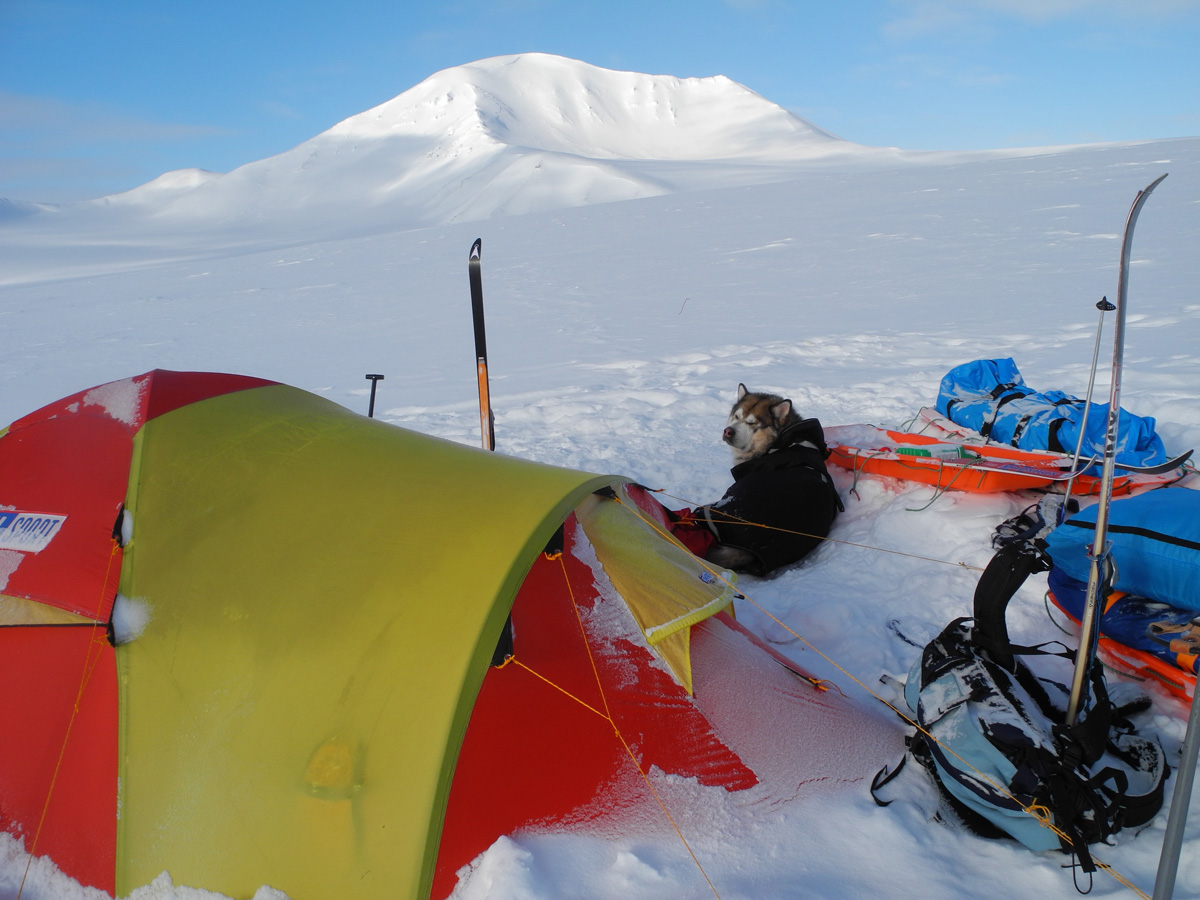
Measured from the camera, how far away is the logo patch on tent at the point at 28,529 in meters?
2.25

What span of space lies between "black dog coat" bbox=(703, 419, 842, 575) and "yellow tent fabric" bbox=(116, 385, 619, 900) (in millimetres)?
1798

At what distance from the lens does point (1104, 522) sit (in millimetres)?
1983

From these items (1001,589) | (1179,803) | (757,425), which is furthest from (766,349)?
(1179,803)

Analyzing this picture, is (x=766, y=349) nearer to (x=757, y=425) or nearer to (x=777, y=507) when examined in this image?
(x=757, y=425)

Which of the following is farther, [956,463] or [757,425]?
[757,425]

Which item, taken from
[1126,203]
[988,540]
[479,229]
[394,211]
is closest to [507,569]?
[988,540]

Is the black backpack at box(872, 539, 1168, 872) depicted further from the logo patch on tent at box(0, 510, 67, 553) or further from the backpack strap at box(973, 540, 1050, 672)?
the logo patch on tent at box(0, 510, 67, 553)

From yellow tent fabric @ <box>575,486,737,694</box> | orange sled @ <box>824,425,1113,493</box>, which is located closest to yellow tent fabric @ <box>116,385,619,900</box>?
yellow tent fabric @ <box>575,486,737,694</box>

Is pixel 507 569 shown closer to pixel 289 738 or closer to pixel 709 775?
pixel 289 738

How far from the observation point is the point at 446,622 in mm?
1959

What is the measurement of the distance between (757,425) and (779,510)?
0.87 meters

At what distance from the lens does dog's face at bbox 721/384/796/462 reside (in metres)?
4.63

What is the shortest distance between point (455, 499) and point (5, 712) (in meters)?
1.38

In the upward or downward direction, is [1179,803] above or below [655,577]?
below
